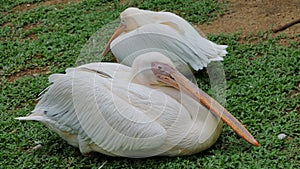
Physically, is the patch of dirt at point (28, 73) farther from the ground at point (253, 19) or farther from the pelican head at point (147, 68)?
the pelican head at point (147, 68)

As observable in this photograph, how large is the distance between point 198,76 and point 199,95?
41.5 inches

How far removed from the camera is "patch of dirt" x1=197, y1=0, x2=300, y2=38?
253 inches

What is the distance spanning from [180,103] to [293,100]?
102cm

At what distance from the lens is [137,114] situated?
4391 mm

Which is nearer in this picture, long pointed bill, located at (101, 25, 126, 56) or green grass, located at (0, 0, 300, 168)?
green grass, located at (0, 0, 300, 168)

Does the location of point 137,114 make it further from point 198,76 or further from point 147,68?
point 198,76

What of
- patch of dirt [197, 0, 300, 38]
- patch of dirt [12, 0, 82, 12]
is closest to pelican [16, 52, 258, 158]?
patch of dirt [197, 0, 300, 38]

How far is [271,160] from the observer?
168 inches

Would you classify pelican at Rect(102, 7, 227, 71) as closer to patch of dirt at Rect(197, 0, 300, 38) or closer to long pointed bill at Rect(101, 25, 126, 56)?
long pointed bill at Rect(101, 25, 126, 56)

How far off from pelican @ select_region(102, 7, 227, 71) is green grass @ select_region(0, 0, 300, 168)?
0.22 meters

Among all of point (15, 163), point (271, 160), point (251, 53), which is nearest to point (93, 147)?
point (15, 163)

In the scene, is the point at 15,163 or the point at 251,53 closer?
the point at 15,163

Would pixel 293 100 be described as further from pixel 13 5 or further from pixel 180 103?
pixel 13 5

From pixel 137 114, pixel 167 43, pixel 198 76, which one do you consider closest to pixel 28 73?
pixel 167 43
